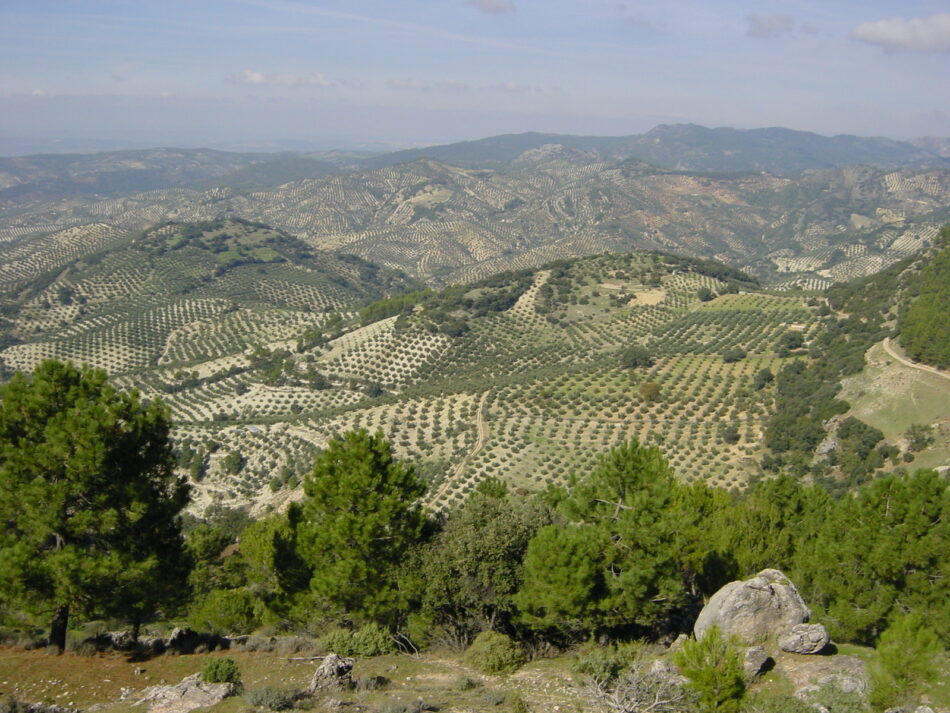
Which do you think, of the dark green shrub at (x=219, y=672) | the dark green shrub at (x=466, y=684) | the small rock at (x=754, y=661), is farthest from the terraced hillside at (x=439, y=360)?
the dark green shrub at (x=219, y=672)

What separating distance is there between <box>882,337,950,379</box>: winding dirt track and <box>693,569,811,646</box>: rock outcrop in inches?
1459

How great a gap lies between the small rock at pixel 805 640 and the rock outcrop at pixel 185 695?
13072 millimetres

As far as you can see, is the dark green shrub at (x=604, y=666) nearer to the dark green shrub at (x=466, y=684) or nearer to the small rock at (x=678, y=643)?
the small rock at (x=678, y=643)

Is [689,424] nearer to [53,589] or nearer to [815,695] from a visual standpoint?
[815,695]

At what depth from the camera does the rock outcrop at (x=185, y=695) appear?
38.8ft

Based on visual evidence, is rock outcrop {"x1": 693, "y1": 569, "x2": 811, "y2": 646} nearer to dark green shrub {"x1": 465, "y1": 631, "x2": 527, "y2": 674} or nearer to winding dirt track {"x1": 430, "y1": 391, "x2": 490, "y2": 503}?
dark green shrub {"x1": 465, "y1": 631, "x2": 527, "y2": 674}

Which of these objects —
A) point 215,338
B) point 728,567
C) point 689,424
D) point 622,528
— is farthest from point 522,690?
point 215,338

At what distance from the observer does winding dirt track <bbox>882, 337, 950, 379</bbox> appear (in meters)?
44.5

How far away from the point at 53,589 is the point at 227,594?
8.53m

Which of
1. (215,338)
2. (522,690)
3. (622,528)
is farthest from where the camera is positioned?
(215,338)

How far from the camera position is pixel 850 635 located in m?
18.6

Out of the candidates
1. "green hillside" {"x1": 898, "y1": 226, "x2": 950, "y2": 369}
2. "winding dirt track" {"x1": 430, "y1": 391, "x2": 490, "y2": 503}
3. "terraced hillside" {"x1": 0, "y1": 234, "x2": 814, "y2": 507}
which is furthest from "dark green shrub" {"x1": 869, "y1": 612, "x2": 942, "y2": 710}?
"green hillside" {"x1": 898, "y1": 226, "x2": 950, "y2": 369}

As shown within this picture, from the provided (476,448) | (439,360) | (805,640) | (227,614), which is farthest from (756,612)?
(439,360)

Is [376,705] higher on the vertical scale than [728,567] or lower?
higher
